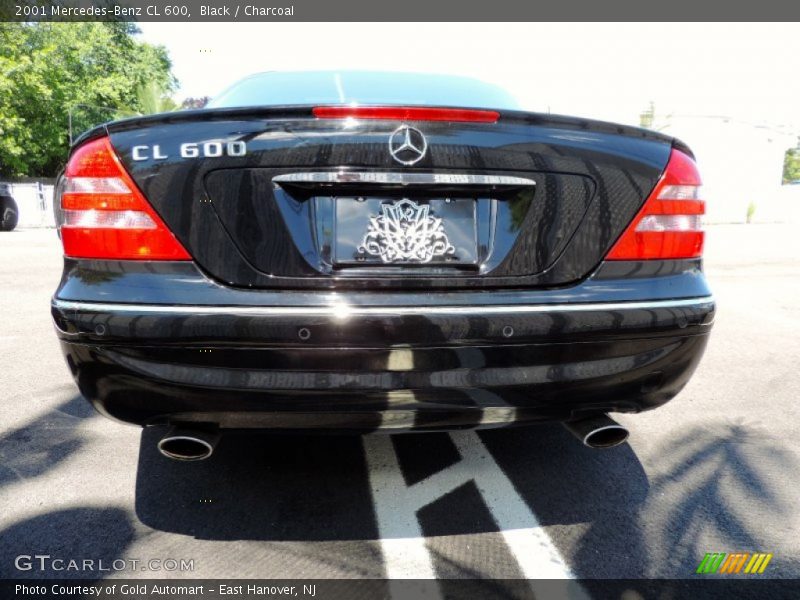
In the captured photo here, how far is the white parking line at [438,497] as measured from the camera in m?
1.73

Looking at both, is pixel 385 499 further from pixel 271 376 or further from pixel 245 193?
pixel 245 193

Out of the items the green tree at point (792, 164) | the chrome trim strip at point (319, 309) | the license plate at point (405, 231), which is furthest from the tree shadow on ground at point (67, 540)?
the green tree at point (792, 164)

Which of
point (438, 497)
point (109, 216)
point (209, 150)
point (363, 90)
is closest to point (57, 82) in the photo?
point (363, 90)

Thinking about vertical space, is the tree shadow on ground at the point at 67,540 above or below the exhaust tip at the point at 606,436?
below

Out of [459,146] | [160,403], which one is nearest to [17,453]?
[160,403]

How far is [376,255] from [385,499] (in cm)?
101

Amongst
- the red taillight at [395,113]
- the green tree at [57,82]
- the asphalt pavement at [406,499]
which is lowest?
the asphalt pavement at [406,499]

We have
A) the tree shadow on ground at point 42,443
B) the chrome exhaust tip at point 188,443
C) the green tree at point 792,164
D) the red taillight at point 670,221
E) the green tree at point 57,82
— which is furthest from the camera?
the green tree at point 792,164

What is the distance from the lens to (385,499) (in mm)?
2084

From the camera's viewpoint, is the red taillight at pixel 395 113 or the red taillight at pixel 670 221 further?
the red taillight at pixel 670 221

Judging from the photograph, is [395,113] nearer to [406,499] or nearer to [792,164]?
[406,499]

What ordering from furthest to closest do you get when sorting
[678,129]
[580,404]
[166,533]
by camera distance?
[678,129] < [166,533] < [580,404]

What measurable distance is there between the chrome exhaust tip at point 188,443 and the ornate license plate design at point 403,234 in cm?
73
